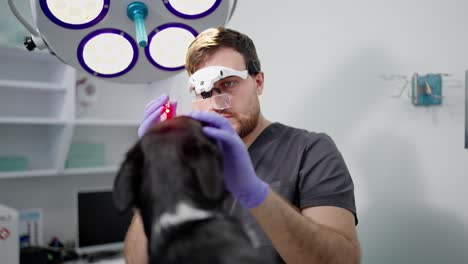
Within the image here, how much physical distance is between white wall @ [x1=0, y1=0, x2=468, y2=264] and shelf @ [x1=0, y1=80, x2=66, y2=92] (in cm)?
138

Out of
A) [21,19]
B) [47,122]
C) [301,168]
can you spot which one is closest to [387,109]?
[301,168]

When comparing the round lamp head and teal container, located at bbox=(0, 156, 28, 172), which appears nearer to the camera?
the round lamp head

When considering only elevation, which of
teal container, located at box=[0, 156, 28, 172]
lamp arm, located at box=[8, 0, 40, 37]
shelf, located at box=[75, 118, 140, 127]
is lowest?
teal container, located at box=[0, 156, 28, 172]

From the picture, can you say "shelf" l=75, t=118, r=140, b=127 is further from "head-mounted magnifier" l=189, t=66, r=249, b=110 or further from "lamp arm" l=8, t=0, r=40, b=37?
"head-mounted magnifier" l=189, t=66, r=249, b=110

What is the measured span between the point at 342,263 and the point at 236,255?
63cm

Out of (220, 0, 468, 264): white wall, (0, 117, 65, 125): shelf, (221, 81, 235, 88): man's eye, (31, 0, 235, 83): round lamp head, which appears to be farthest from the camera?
(0, 117, 65, 125): shelf

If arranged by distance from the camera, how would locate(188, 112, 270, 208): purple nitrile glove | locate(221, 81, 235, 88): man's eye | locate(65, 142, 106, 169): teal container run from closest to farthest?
locate(188, 112, 270, 208): purple nitrile glove → locate(221, 81, 235, 88): man's eye → locate(65, 142, 106, 169): teal container

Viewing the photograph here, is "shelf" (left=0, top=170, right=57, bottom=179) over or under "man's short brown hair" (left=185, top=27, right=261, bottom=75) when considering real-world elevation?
under

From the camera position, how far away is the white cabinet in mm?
2305

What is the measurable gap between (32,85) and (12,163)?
49cm

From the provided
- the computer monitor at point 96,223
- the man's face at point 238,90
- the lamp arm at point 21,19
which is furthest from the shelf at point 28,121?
the man's face at point 238,90

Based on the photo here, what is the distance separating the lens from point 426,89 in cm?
131

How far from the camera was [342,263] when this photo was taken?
83 cm

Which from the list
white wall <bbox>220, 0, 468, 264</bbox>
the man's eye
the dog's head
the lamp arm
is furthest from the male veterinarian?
white wall <bbox>220, 0, 468, 264</bbox>
